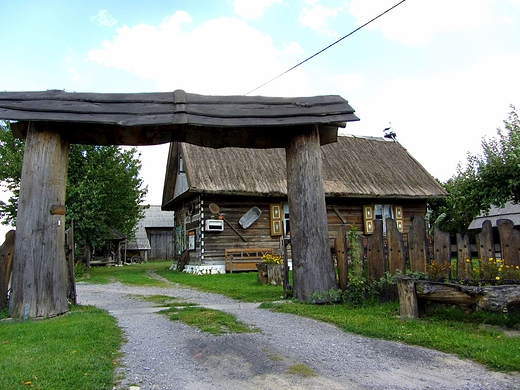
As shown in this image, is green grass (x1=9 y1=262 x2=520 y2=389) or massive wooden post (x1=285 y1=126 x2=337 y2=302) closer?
green grass (x1=9 y1=262 x2=520 y2=389)

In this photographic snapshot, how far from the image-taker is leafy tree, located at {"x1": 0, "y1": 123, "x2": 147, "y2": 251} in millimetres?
23844

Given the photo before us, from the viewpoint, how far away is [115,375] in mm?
4312

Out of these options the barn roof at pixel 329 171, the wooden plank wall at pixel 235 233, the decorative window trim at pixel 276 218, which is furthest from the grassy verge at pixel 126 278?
the decorative window trim at pixel 276 218

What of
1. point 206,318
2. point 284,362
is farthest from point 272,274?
point 284,362

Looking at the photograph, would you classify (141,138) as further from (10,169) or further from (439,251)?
(10,169)

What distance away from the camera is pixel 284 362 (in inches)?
184

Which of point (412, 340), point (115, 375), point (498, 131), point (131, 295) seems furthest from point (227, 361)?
point (498, 131)

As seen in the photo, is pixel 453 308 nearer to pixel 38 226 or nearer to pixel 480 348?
pixel 480 348

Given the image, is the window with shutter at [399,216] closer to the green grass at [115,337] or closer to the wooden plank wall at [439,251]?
the wooden plank wall at [439,251]

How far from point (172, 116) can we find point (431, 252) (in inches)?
198

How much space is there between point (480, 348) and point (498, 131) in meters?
19.3

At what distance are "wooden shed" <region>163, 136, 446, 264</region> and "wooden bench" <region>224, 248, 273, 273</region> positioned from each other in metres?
0.58

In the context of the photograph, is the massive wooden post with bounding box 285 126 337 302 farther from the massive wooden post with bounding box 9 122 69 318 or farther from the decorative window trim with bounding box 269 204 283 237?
the decorative window trim with bounding box 269 204 283 237

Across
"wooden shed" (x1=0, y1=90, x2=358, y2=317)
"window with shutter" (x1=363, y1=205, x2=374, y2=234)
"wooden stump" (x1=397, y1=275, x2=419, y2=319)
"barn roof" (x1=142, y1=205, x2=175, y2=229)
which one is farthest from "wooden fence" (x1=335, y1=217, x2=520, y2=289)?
"barn roof" (x1=142, y1=205, x2=175, y2=229)
